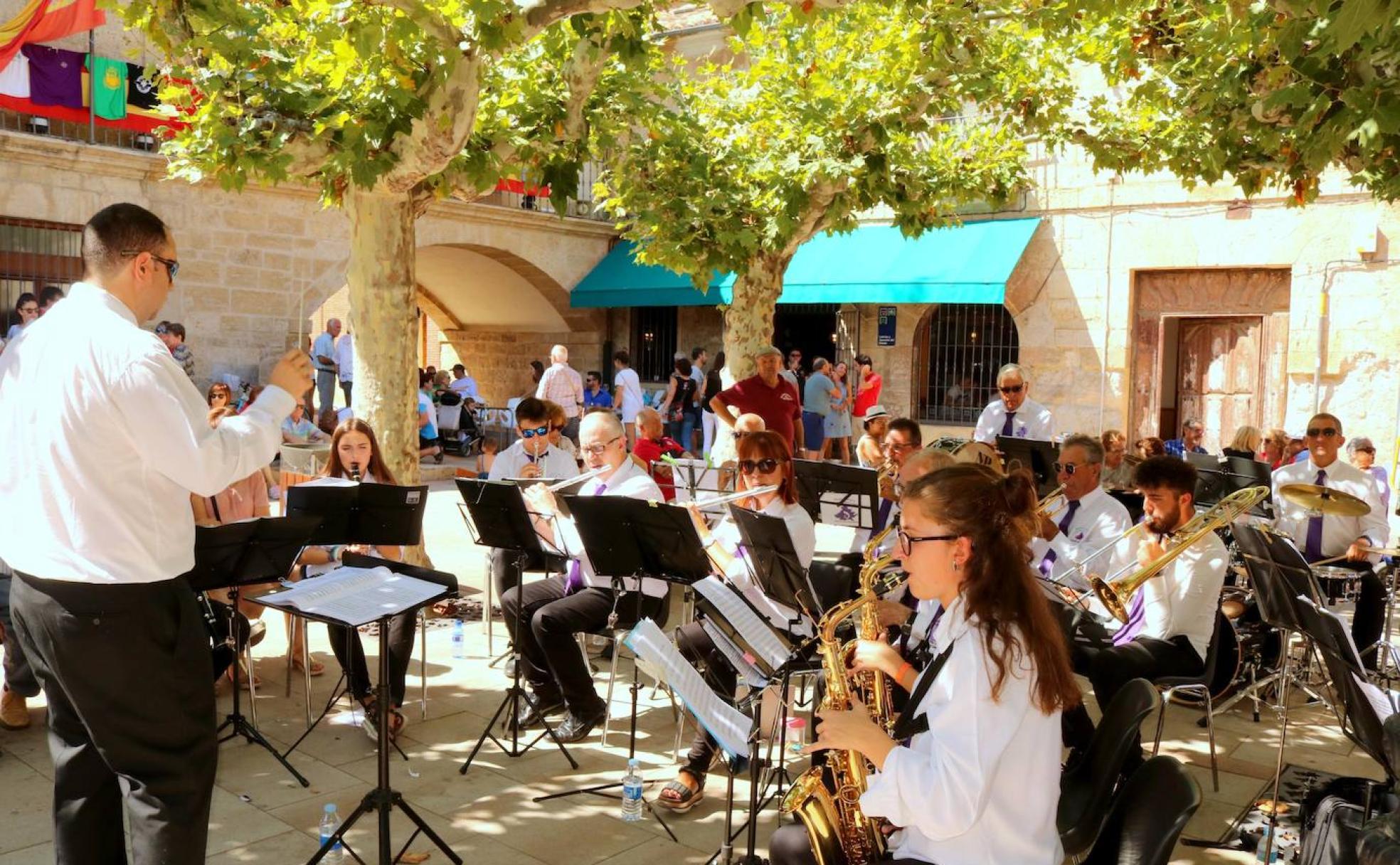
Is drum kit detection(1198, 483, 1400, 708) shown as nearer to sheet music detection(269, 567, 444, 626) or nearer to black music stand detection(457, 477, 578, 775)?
black music stand detection(457, 477, 578, 775)

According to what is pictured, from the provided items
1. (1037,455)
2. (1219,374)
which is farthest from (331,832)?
(1219,374)

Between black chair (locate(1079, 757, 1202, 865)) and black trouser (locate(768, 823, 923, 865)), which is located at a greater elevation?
black chair (locate(1079, 757, 1202, 865))

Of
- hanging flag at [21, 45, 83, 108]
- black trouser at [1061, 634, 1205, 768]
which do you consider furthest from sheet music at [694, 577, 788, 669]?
hanging flag at [21, 45, 83, 108]

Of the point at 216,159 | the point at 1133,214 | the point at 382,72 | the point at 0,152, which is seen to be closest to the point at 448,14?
the point at 382,72

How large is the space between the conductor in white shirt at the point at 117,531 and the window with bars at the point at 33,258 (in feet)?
37.4

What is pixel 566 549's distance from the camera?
5465 millimetres

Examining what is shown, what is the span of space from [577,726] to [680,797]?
3.25ft

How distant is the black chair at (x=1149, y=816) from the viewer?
7.56 feet

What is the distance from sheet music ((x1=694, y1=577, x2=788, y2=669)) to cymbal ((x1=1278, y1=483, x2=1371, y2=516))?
3.65 meters

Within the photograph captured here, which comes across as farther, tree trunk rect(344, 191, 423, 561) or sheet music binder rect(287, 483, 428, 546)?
tree trunk rect(344, 191, 423, 561)

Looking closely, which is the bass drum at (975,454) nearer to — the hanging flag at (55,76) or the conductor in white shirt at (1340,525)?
the conductor in white shirt at (1340,525)

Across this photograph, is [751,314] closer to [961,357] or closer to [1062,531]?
[1062,531]

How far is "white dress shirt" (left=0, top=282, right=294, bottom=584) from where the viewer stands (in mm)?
2893

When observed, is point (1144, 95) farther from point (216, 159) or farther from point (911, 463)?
point (216, 159)
